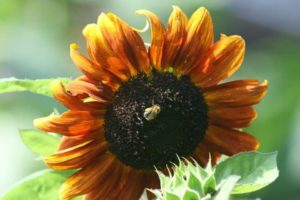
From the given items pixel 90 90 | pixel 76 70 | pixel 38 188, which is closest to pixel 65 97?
pixel 90 90

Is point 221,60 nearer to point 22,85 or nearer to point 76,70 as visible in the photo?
point 22,85

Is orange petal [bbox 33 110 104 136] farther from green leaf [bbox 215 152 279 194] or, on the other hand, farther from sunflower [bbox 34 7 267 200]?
green leaf [bbox 215 152 279 194]

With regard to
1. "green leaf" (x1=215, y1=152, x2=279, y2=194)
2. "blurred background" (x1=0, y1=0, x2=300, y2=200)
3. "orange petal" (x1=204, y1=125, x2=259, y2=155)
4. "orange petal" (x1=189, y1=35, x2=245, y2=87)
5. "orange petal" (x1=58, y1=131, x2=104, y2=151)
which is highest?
"orange petal" (x1=189, y1=35, x2=245, y2=87)

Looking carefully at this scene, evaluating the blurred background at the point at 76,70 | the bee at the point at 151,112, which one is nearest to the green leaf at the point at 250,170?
the bee at the point at 151,112

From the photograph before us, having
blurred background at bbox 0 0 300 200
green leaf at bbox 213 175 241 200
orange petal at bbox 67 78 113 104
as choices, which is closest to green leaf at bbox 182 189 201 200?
green leaf at bbox 213 175 241 200

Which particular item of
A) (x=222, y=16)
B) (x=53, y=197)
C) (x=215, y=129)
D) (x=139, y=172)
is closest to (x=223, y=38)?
(x=215, y=129)

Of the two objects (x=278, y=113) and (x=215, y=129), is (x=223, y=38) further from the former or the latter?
(x=278, y=113)
